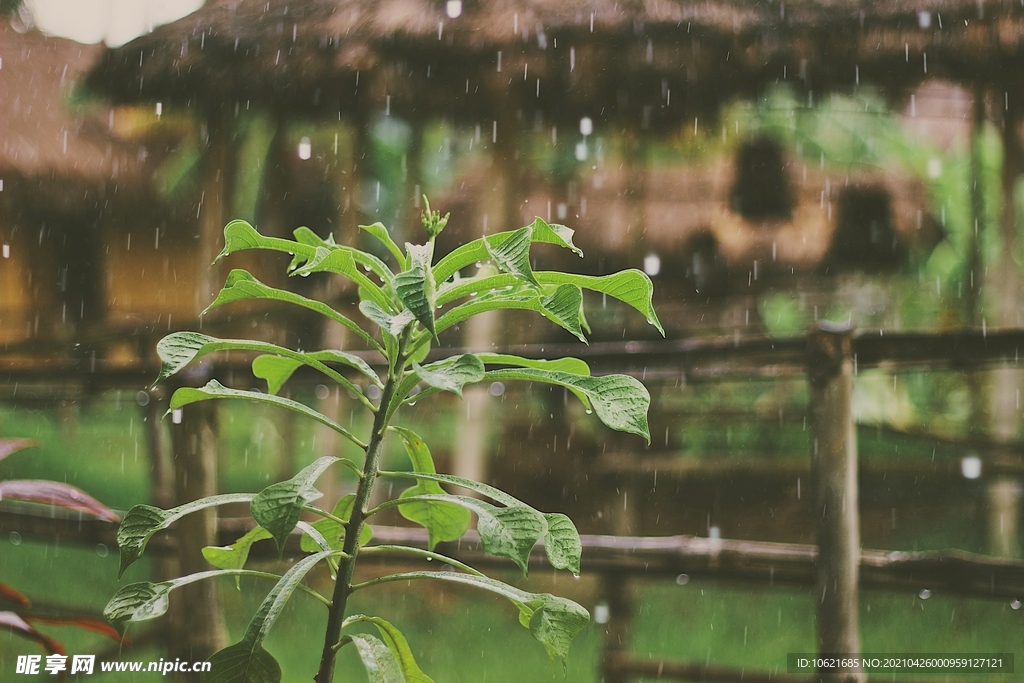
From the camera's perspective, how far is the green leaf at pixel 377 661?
45cm

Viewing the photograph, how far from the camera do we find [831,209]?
3168 millimetres

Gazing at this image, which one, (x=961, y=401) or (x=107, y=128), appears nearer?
(x=107, y=128)

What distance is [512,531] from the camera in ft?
1.41

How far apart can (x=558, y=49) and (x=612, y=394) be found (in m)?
1.63

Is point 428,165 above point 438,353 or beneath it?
above

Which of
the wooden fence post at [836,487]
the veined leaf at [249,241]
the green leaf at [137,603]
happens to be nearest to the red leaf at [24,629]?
the green leaf at [137,603]

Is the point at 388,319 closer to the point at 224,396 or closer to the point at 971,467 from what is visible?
the point at 224,396

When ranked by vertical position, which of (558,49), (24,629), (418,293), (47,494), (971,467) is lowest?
(24,629)

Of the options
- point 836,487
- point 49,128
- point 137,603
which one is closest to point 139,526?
point 137,603

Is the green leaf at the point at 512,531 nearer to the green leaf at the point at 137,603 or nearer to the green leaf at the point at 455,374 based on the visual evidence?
the green leaf at the point at 455,374

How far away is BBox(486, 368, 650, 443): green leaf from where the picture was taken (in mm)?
456

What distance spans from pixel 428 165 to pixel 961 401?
2.75m

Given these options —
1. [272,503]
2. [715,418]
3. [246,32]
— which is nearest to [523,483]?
[715,418]

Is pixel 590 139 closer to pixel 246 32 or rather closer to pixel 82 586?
pixel 246 32
